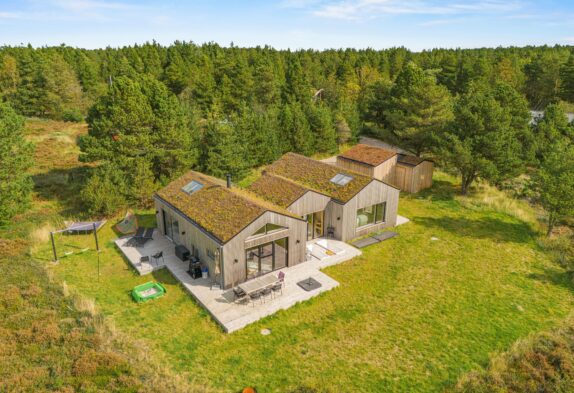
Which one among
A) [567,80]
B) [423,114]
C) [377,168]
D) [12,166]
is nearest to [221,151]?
[377,168]

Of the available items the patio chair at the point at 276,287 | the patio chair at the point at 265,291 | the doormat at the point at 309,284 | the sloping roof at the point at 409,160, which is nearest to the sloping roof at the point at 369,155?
the sloping roof at the point at 409,160

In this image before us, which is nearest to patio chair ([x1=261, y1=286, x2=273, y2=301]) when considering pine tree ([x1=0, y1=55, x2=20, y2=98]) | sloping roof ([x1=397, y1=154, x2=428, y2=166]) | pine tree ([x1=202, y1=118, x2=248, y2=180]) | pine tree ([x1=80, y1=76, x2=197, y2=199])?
pine tree ([x1=80, y1=76, x2=197, y2=199])

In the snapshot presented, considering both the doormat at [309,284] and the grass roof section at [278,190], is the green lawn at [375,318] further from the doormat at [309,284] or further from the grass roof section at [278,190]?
the grass roof section at [278,190]

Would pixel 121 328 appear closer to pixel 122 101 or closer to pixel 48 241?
pixel 48 241

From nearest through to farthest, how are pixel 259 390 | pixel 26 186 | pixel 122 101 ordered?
1. pixel 259 390
2. pixel 26 186
3. pixel 122 101

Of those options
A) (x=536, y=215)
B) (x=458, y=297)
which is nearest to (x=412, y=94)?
(x=536, y=215)

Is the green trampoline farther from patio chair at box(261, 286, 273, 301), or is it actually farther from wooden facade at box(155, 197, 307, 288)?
patio chair at box(261, 286, 273, 301)

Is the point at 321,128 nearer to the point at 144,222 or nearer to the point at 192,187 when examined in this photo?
the point at 192,187
